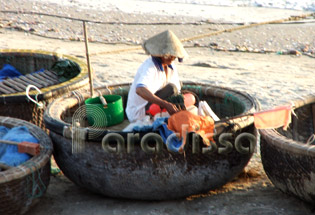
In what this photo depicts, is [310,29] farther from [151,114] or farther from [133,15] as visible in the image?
[151,114]

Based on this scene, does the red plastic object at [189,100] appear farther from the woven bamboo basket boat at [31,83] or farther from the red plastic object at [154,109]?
the woven bamboo basket boat at [31,83]

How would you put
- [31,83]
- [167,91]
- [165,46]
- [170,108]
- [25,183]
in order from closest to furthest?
1. [25,183]
2. [170,108]
3. [165,46]
4. [167,91]
5. [31,83]

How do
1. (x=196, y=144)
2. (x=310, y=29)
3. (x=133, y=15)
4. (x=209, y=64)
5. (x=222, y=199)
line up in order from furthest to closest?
(x=133, y=15) → (x=310, y=29) → (x=209, y=64) → (x=222, y=199) → (x=196, y=144)

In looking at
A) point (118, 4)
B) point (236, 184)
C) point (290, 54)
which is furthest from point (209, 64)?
point (118, 4)

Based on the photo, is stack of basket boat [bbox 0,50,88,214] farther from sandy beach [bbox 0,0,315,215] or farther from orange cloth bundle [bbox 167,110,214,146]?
orange cloth bundle [bbox 167,110,214,146]

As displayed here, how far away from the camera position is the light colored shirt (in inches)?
157

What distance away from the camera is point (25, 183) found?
11.0 ft

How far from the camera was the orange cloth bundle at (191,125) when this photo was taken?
3398 millimetres

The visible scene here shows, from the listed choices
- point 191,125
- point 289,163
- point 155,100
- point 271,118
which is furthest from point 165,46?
point 289,163

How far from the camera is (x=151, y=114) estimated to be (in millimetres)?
4094

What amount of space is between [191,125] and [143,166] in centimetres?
45

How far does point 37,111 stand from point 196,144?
6.27 ft

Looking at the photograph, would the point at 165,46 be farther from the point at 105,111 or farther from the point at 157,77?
the point at 105,111

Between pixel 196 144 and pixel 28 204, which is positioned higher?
pixel 196 144
